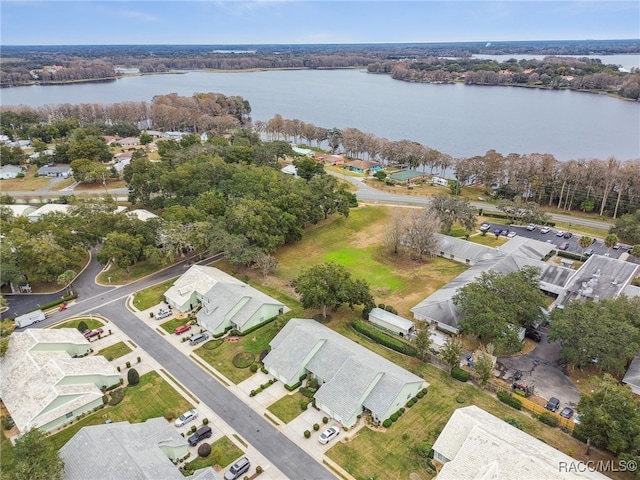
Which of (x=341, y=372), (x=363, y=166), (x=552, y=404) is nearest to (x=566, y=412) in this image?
(x=552, y=404)

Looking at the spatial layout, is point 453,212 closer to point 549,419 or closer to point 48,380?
point 549,419

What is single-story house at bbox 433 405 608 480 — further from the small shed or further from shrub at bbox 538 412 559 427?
the small shed

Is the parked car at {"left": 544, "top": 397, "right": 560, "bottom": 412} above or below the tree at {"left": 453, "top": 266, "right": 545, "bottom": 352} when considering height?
below

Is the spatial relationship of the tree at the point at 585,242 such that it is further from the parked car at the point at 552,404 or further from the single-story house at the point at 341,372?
the single-story house at the point at 341,372

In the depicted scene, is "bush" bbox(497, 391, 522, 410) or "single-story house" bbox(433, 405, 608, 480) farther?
"bush" bbox(497, 391, 522, 410)

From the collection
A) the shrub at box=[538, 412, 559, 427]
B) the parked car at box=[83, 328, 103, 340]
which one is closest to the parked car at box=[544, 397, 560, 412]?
the shrub at box=[538, 412, 559, 427]

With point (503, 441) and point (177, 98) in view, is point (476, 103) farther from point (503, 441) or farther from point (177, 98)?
point (503, 441)
